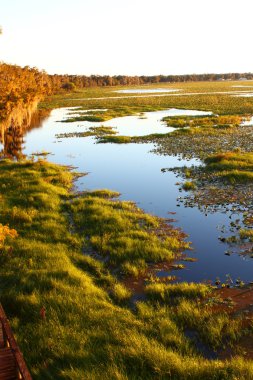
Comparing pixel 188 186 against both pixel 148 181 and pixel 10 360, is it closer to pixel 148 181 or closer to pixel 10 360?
pixel 148 181

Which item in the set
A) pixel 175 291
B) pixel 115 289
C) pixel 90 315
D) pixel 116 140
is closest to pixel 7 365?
pixel 90 315

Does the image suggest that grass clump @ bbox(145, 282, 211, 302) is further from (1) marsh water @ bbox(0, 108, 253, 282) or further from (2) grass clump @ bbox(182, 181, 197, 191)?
(2) grass clump @ bbox(182, 181, 197, 191)

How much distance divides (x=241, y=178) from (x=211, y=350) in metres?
16.2

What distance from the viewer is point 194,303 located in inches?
403

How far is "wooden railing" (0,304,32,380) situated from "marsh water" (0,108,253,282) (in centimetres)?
629

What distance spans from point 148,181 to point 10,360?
19.0 m

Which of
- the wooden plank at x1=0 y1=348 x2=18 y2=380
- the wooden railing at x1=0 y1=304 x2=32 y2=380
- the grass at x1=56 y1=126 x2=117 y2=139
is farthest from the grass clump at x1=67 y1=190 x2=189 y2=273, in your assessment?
the grass at x1=56 y1=126 x2=117 y2=139

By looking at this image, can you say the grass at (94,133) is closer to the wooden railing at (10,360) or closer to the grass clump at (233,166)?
the grass clump at (233,166)

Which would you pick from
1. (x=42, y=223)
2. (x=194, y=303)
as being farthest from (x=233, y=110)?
(x=194, y=303)

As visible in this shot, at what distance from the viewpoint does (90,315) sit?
31.0 feet

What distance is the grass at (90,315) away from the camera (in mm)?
7504

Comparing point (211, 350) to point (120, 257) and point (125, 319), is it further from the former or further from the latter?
point (120, 257)

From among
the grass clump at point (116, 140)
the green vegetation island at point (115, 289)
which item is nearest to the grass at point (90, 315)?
the green vegetation island at point (115, 289)

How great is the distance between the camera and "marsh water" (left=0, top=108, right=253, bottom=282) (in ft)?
42.7
